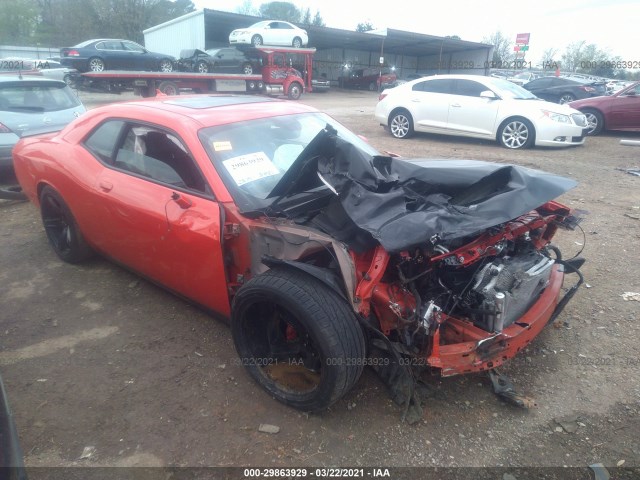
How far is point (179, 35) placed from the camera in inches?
1069

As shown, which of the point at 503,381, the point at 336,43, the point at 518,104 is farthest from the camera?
the point at 336,43

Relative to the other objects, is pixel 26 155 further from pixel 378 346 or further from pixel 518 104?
pixel 518 104

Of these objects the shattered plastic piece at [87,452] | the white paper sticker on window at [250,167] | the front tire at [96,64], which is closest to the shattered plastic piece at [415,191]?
the white paper sticker on window at [250,167]

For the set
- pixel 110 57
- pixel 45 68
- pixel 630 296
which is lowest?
pixel 630 296

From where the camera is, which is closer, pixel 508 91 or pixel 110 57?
pixel 508 91

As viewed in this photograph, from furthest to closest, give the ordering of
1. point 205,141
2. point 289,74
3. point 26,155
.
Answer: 1. point 289,74
2. point 26,155
3. point 205,141

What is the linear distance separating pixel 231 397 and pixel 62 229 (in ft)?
8.99

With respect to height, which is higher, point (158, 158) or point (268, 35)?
point (268, 35)

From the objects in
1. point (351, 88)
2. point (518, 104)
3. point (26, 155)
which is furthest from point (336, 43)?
point (26, 155)

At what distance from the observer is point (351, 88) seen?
32062 mm

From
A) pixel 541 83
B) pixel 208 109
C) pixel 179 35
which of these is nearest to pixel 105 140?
pixel 208 109

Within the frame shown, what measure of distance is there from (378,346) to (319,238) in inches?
26.8

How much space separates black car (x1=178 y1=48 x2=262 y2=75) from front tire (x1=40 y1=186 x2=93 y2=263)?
1777 cm

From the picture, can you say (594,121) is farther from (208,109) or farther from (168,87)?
(168,87)
